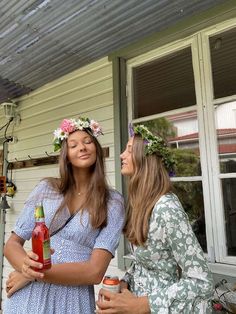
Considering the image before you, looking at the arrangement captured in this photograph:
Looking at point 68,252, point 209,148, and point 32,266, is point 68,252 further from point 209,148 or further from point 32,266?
point 209,148

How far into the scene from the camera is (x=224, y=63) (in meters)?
2.23

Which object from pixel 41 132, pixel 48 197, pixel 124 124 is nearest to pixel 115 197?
pixel 48 197

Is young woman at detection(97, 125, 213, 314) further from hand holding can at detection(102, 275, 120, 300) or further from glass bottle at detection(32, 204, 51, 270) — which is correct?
glass bottle at detection(32, 204, 51, 270)

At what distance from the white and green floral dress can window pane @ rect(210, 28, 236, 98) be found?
1268mm

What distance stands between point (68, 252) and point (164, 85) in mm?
1963

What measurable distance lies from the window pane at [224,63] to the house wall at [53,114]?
1002mm

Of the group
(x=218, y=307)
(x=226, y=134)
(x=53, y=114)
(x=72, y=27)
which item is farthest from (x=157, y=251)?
(x=53, y=114)

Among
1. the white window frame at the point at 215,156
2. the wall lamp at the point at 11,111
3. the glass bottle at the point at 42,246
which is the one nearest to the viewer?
the glass bottle at the point at 42,246

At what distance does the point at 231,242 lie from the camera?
1.97 meters

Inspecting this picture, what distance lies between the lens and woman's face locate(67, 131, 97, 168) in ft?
4.69

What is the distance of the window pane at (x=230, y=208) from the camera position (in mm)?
1975

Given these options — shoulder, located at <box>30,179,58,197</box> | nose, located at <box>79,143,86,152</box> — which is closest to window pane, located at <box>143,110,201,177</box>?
nose, located at <box>79,143,86,152</box>

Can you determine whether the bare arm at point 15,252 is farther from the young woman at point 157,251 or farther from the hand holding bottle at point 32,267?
the young woman at point 157,251

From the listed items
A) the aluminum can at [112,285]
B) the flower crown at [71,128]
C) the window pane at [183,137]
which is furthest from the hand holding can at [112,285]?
the window pane at [183,137]
